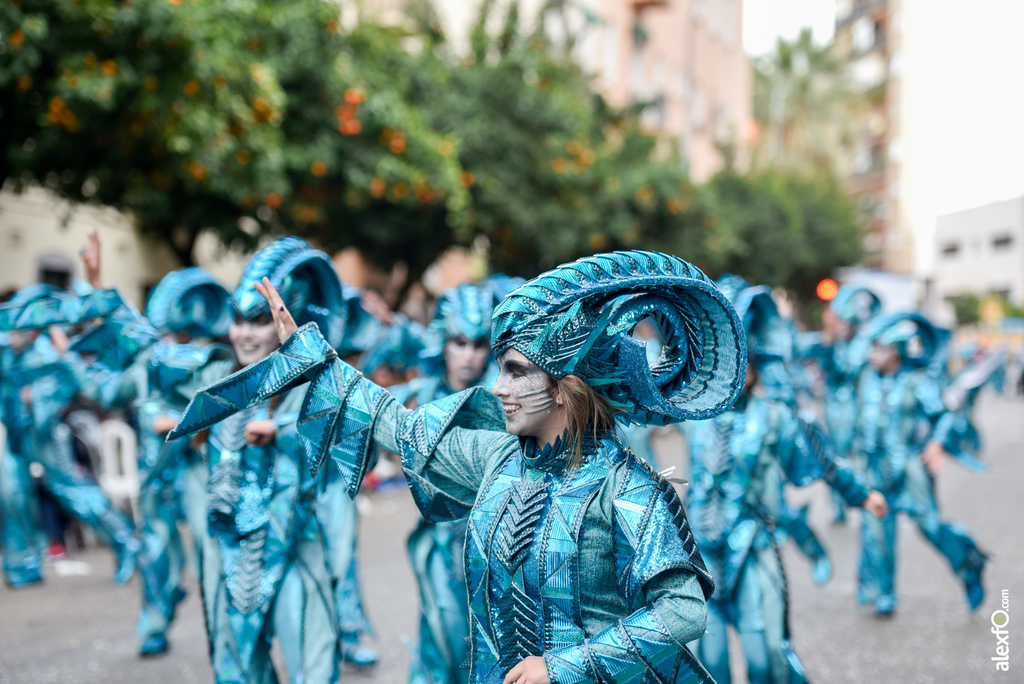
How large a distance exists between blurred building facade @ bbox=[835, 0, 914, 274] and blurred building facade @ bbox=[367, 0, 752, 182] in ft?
57.6

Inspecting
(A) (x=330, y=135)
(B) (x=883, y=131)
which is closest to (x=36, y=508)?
(A) (x=330, y=135)

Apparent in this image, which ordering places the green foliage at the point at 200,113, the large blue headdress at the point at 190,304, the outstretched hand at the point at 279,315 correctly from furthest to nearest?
1. the green foliage at the point at 200,113
2. the large blue headdress at the point at 190,304
3. the outstretched hand at the point at 279,315

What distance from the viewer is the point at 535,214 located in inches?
619

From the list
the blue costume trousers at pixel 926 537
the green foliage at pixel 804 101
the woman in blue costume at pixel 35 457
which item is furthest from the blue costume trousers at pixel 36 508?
the green foliage at pixel 804 101

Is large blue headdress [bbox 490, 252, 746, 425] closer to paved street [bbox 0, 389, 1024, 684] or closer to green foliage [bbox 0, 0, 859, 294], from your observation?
paved street [bbox 0, 389, 1024, 684]

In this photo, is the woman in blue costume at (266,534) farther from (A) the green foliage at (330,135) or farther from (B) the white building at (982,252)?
(B) the white building at (982,252)

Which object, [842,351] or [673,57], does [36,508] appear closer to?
[842,351]

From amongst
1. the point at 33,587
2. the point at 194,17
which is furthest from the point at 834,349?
the point at 33,587

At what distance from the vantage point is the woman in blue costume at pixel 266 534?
3.75 m

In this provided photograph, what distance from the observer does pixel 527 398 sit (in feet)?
7.61

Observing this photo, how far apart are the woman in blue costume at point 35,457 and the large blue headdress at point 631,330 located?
6.04 metres

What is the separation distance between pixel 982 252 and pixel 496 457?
69054 millimetres

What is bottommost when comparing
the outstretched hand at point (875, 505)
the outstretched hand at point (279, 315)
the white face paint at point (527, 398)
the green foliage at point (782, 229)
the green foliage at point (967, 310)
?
the green foliage at point (967, 310)

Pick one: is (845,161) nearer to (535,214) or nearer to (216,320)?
(535,214)
